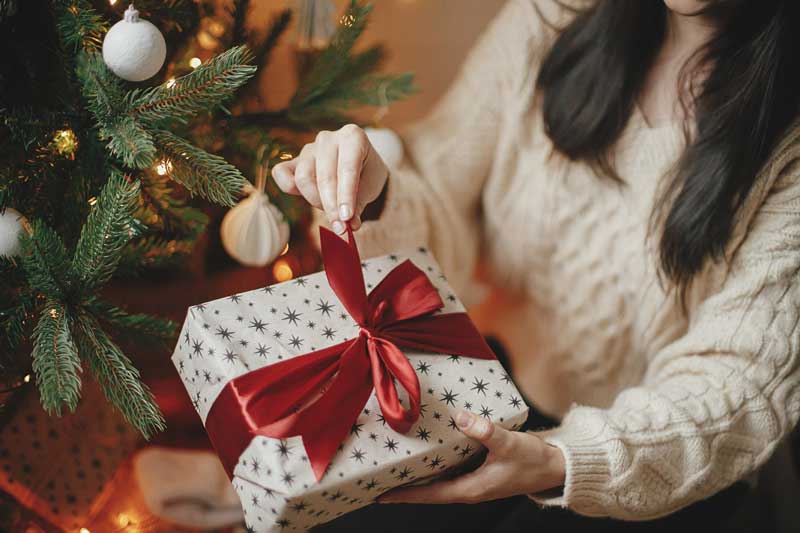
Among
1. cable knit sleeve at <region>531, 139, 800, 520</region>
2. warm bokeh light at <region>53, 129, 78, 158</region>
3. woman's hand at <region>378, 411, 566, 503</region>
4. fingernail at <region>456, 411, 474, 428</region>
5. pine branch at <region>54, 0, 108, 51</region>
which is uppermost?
pine branch at <region>54, 0, 108, 51</region>

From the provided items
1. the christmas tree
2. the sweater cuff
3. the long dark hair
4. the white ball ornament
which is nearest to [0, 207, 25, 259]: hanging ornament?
the christmas tree

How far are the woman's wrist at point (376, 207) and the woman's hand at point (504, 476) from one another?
335mm

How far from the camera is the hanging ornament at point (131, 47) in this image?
56 cm

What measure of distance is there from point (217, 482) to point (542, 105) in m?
0.77

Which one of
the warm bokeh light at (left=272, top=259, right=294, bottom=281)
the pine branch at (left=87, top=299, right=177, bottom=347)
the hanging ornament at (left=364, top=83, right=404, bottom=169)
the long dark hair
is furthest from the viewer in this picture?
the warm bokeh light at (left=272, top=259, right=294, bottom=281)

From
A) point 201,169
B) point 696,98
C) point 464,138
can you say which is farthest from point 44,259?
point 696,98

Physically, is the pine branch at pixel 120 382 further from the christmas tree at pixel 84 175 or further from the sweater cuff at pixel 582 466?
the sweater cuff at pixel 582 466

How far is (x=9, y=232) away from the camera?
56cm

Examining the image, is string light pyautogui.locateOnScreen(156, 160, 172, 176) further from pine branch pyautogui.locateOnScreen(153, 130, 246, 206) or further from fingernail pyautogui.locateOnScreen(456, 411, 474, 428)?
fingernail pyautogui.locateOnScreen(456, 411, 474, 428)

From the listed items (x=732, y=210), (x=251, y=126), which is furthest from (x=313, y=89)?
(x=732, y=210)

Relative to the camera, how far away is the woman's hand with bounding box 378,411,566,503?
605 mm

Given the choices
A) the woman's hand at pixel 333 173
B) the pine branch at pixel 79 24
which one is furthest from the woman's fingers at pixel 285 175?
the pine branch at pixel 79 24

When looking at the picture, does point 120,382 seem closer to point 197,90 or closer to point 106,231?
point 106,231

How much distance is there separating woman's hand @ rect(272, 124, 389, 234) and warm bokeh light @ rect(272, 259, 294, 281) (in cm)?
37
